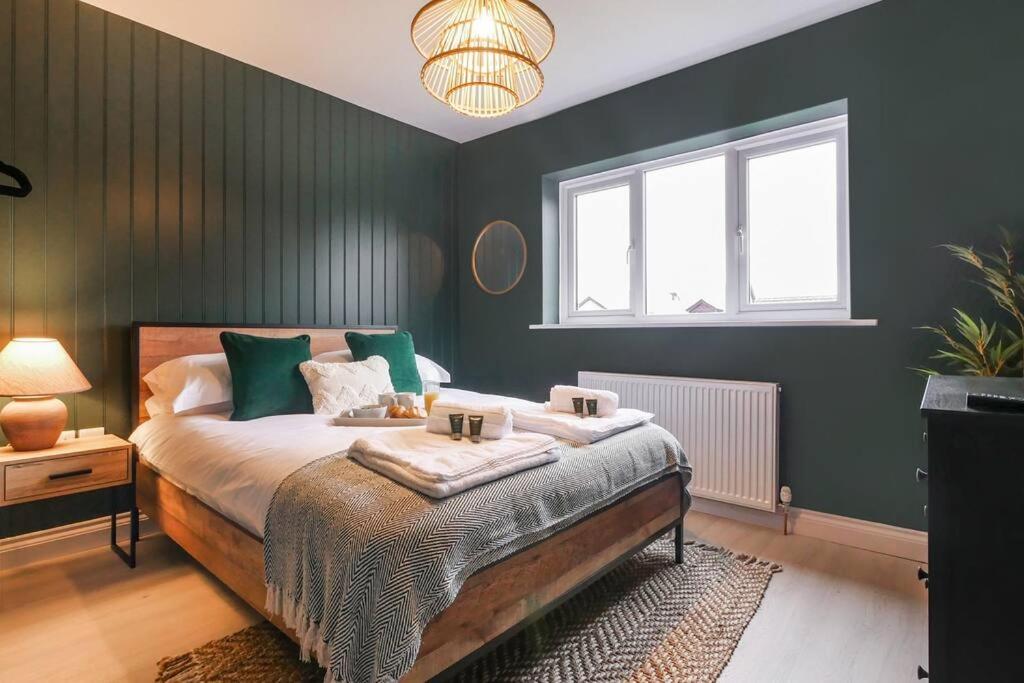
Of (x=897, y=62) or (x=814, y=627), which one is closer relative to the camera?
(x=814, y=627)

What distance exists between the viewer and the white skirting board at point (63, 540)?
225 cm

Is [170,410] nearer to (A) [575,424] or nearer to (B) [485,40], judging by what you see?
(A) [575,424]

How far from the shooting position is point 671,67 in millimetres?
2969

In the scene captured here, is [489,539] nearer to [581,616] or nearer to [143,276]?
[581,616]

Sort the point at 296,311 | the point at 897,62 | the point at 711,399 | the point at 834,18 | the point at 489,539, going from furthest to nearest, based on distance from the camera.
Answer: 1. the point at 296,311
2. the point at 711,399
3. the point at 834,18
4. the point at 897,62
5. the point at 489,539

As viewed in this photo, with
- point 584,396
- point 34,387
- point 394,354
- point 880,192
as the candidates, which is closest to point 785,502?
point 584,396

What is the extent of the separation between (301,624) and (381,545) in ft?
1.29

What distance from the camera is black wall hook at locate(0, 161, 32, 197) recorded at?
7.05 feet

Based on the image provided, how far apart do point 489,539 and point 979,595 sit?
0.96 m

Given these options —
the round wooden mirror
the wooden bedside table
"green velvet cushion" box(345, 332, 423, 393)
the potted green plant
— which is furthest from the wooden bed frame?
the round wooden mirror

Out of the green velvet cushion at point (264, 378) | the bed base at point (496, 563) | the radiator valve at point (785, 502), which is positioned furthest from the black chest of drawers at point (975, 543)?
the green velvet cushion at point (264, 378)

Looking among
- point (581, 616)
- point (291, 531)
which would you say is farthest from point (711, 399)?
point (291, 531)

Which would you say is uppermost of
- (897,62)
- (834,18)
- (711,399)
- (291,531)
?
(834,18)

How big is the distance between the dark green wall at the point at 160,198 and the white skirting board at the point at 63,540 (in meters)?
0.05
